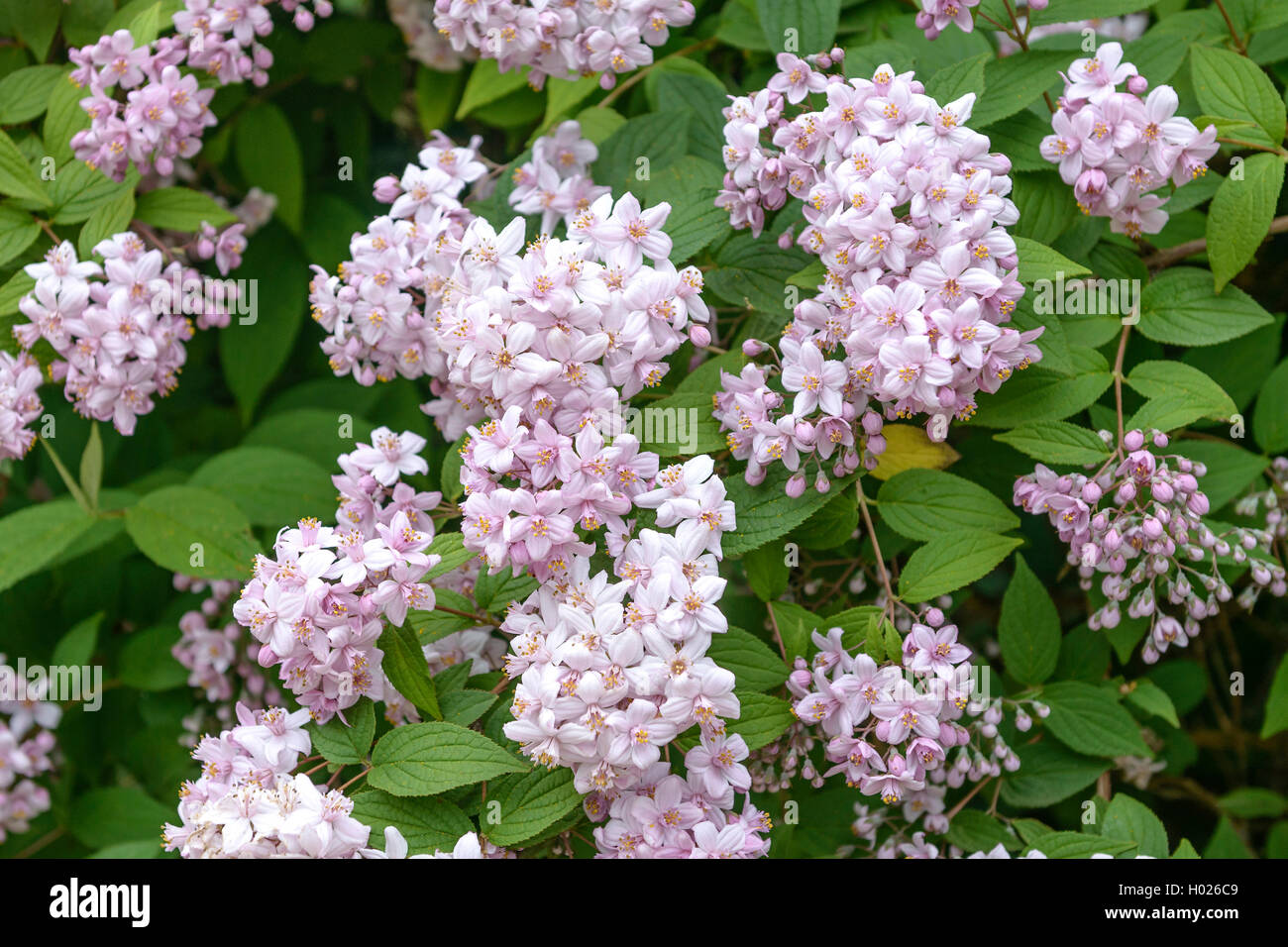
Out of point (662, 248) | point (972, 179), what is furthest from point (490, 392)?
point (972, 179)

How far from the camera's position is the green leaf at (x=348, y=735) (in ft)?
6.75

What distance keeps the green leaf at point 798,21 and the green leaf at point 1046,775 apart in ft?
5.80

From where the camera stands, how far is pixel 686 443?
220 cm

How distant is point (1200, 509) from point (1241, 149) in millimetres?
956

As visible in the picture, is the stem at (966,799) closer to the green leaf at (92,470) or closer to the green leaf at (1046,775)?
the green leaf at (1046,775)

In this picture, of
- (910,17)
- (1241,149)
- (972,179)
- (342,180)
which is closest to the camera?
(972,179)

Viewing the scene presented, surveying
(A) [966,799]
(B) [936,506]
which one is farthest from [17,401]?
(A) [966,799]

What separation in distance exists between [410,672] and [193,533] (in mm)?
1032

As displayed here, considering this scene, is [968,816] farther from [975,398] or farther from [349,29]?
[349,29]

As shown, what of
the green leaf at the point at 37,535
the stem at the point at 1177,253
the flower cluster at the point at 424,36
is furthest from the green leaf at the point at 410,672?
the flower cluster at the point at 424,36

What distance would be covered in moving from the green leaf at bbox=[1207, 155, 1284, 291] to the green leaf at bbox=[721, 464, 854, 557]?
960mm

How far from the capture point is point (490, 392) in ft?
7.06

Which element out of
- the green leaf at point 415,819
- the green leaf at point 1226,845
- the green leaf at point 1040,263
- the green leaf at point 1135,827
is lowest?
the green leaf at point 1226,845

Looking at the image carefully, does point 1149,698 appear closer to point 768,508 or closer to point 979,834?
point 979,834
